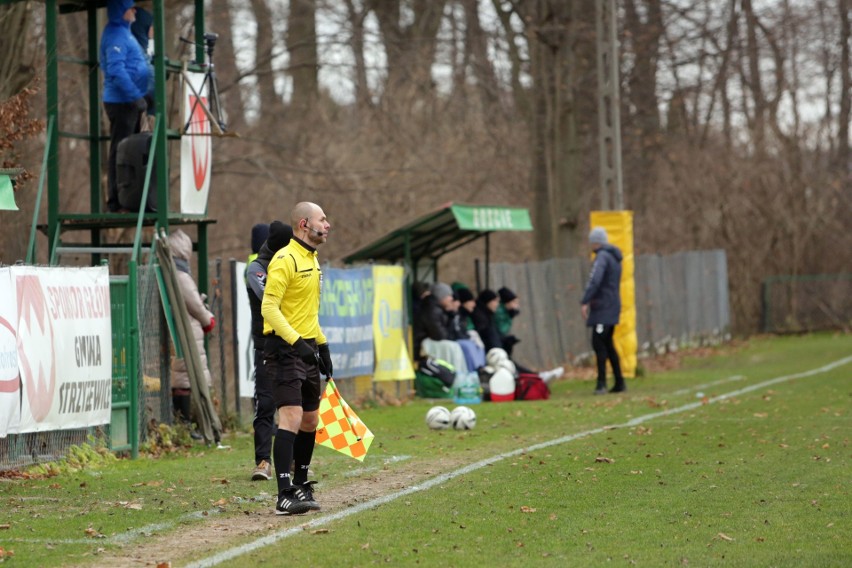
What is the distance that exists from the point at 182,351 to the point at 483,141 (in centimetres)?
2411

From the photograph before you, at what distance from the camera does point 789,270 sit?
37219 mm

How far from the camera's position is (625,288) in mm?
22625

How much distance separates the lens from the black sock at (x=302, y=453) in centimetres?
941

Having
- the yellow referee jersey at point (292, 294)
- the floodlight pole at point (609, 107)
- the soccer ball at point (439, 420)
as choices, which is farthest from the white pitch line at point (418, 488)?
the floodlight pole at point (609, 107)

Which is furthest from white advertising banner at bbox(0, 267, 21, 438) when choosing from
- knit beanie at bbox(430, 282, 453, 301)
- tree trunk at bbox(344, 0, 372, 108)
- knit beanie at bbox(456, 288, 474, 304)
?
tree trunk at bbox(344, 0, 372, 108)

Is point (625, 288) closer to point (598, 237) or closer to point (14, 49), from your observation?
point (598, 237)

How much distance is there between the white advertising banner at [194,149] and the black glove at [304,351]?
21.2ft

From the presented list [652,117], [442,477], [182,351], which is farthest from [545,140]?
[442,477]

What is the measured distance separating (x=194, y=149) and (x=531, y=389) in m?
5.78

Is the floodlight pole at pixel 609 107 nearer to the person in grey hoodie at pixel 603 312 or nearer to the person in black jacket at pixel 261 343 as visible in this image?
the person in grey hoodie at pixel 603 312

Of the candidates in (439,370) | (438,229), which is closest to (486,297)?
(438,229)

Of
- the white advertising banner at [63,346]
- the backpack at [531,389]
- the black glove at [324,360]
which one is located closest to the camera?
the black glove at [324,360]

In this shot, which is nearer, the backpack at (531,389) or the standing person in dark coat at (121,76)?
the standing person in dark coat at (121,76)

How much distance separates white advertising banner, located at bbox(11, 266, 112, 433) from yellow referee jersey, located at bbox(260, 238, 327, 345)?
318 cm
